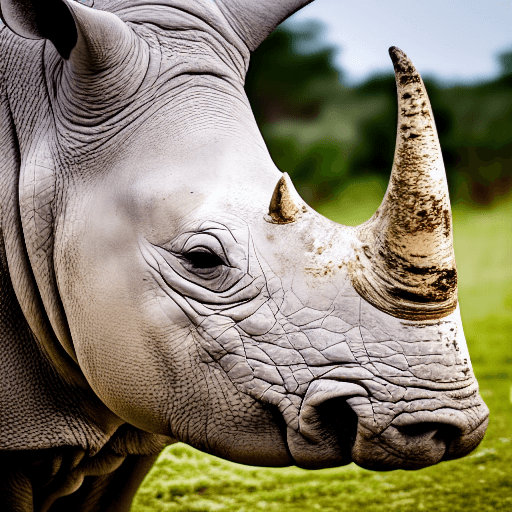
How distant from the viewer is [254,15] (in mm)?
2574

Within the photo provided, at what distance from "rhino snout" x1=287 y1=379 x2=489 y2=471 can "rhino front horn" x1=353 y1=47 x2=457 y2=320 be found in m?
0.24

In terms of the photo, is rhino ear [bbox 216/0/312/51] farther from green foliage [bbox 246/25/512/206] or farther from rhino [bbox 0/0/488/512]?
green foliage [bbox 246/25/512/206]

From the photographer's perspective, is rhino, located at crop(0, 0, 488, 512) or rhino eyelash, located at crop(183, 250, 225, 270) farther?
rhino eyelash, located at crop(183, 250, 225, 270)

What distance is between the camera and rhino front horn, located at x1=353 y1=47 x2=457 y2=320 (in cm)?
175

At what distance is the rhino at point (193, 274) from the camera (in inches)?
70.8

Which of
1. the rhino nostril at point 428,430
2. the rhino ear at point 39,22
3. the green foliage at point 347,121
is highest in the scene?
the rhino ear at point 39,22

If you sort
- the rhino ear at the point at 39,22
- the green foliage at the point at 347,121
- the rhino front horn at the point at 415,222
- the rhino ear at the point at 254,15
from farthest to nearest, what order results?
the green foliage at the point at 347,121, the rhino ear at the point at 254,15, the rhino ear at the point at 39,22, the rhino front horn at the point at 415,222

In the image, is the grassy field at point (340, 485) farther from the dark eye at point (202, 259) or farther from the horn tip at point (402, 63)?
the horn tip at point (402, 63)

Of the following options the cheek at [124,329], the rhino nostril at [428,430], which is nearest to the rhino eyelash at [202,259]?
the cheek at [124,329]

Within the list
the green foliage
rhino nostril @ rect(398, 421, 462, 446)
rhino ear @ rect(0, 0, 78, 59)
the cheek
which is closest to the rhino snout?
rhino nostril @ rect(398, 421, 462, 446)

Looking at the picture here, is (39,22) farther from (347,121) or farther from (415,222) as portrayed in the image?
(347,121)

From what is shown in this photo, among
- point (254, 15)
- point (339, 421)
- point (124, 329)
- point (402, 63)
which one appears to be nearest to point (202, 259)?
point (124, 329)

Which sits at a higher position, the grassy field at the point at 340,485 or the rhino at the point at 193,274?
the rhino at the point at 193,274

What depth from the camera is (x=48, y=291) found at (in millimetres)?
2230
